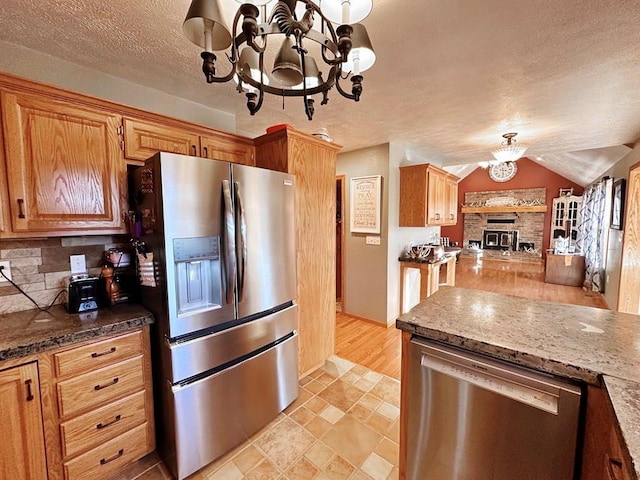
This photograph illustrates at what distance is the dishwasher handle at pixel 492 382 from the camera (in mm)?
917

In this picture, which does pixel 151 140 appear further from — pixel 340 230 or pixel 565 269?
pixel 565 269

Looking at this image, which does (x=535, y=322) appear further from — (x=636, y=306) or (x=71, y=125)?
Result: (x=636, y=306)

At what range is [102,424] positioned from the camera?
4.52 ft

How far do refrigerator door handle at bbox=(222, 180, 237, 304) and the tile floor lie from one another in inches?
37.4

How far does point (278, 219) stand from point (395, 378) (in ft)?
5.70

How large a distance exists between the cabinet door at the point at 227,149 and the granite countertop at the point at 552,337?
169 centimetres

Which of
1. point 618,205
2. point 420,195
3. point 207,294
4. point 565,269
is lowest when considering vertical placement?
point 565,269

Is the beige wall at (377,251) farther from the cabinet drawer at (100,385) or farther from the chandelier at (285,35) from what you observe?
the cabinet drawer at (100,385)

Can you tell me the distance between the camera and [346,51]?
87 cm

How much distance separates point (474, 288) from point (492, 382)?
522 cm

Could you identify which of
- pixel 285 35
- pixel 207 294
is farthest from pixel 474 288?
pixel 285 35

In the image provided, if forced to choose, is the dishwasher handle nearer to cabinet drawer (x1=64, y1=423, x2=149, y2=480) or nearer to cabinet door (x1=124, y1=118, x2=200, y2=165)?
cabinet drawer (x1=64, y1=423, x2=149, y2=480)

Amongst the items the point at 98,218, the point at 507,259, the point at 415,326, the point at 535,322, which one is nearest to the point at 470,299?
the point at 535,322

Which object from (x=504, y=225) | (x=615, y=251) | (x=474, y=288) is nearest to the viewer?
(x=615, y=251)
